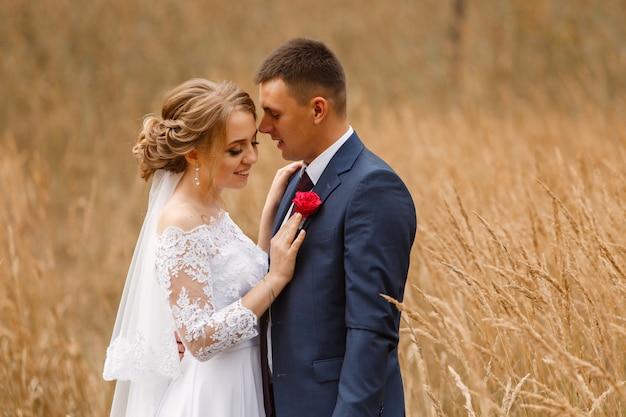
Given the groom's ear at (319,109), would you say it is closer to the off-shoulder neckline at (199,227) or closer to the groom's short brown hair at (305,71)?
the groom's short brown hair at (305,71)

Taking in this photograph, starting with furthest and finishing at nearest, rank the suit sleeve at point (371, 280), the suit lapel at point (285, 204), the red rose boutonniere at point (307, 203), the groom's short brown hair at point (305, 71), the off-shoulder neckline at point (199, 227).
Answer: the suit lapel at point (285, 204) → the off-shoulder neckline at point (199, 227) → the groom's short brown hair at point (305, 71) → the red rose boutonniere at point (307, 203) → the suit sleeve at point (371, 280)

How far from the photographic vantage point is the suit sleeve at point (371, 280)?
244cm

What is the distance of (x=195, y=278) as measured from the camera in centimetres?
276

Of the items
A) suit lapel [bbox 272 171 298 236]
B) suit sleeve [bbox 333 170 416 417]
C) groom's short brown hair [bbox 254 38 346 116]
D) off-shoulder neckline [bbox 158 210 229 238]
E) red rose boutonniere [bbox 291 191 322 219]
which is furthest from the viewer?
suit lapel [bbox 272 171 298 236]

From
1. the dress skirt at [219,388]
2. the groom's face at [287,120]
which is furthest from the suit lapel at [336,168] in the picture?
the dress skirt at [219,388]

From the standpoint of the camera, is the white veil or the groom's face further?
the white veil

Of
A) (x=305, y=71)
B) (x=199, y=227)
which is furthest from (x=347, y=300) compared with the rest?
(x=305, y=71)

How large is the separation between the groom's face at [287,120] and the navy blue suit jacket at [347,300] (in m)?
0.13

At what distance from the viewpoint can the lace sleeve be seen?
8.82 feet

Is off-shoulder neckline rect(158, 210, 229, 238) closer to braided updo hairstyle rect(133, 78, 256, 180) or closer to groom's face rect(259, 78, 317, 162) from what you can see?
braided updo hairstyle rect(133, 78, 256, 180)

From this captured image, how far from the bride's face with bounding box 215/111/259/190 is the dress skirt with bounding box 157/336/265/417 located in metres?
0.62

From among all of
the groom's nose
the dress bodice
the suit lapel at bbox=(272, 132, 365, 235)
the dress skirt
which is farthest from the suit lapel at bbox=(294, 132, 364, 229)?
the dress skirt

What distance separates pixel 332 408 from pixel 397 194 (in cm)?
75

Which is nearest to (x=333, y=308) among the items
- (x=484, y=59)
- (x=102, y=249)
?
(x=102, y=249)
